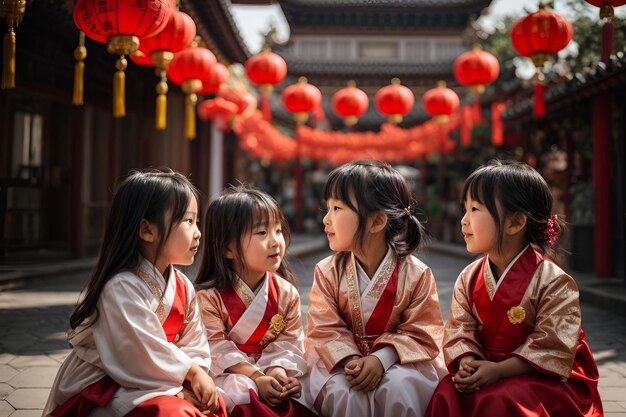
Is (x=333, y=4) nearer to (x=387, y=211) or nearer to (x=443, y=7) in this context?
(x=443, y=7)

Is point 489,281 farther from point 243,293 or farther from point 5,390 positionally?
point 5,390

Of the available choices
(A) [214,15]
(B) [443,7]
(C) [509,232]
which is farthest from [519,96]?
(B) [443,7]

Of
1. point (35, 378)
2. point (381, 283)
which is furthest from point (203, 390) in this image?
point (35, 378)

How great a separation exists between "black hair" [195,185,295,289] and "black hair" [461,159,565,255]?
2.95 ft

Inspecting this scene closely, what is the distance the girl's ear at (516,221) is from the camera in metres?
2.60

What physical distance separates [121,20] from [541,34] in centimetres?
385

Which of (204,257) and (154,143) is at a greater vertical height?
(154,143)

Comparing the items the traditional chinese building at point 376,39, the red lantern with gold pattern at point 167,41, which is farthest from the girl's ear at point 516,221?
the traditional chinese building at point 376,39

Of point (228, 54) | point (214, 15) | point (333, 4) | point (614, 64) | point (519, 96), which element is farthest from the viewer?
point (333, 4)

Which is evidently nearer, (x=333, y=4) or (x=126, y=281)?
(x=126, y=281)

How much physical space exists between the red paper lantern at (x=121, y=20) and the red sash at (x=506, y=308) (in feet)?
9.83

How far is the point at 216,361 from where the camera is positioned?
2.64 m

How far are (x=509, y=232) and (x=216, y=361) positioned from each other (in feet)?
4.41

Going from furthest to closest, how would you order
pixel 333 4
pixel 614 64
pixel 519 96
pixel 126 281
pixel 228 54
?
pixel 333 4 → pixel 519 96 → pixel 228 54 → pixel 614 64 → pixel 126 281
